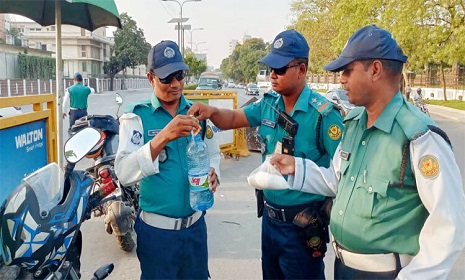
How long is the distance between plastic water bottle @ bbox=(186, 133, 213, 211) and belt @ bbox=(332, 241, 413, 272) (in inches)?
29.9

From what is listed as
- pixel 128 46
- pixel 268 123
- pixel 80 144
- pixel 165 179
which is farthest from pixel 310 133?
pixel 128 46

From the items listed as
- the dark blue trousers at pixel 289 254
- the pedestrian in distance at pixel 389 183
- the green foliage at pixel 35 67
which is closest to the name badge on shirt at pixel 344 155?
the pedestrian in distance at pixel 389 183

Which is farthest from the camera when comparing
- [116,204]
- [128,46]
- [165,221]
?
[128,46]

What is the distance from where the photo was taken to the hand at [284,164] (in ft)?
7.21

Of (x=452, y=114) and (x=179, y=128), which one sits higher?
(x=179, y=128)

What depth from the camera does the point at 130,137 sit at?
230 cm

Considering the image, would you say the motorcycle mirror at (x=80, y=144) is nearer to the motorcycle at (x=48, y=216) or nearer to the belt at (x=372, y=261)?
the motorcycle at (x=48, y=216)

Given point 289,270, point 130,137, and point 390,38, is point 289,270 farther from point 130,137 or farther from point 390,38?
point 390,38

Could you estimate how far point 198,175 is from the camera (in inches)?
90.4

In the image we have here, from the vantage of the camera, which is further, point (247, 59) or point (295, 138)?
point (247, 59)

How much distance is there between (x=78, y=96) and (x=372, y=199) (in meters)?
9.79

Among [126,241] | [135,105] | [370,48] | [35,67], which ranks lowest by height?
[126,241]

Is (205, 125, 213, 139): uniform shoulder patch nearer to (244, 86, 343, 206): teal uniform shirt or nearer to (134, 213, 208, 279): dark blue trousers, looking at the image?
(244, 86, 343, 206): teal uniform shirt

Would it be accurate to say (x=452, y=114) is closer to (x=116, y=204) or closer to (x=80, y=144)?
(x=116, y=204)
